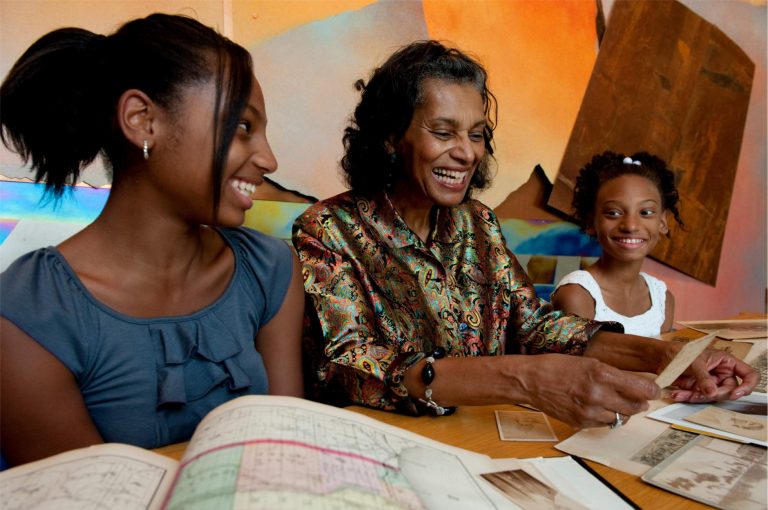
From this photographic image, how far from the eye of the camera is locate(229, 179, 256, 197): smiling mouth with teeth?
3.38ft

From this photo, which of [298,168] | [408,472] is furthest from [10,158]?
[408,472]

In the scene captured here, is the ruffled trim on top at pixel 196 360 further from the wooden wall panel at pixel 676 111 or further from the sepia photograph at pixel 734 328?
the wooden wall panel at pixel 676 111

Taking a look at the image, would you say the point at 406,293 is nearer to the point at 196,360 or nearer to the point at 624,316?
the point at 196,360

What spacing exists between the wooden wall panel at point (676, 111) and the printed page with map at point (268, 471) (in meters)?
2.50

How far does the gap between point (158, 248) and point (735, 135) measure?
159 inches

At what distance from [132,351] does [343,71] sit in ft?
5.22

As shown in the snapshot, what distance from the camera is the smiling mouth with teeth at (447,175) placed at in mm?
1479

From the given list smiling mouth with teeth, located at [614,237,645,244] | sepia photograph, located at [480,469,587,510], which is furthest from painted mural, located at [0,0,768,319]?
sepia photograph, located at [480,469,587,510]

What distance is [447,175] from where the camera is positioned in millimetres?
1484

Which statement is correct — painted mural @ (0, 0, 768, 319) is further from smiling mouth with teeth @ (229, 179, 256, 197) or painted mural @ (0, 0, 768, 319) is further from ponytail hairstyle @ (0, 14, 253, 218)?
smiling mouth with teeth @ (229, 179, 256, 197)

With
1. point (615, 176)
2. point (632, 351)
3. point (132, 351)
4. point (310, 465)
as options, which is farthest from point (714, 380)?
point (615, 176)

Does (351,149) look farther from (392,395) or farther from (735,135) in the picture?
(735,135)

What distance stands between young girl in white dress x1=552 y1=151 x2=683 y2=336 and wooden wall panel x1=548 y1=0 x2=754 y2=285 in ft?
2.46

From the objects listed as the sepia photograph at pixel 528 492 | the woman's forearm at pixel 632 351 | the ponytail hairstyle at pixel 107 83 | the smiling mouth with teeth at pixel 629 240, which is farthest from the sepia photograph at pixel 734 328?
the ponytail hairstyle at pixel 107 83
